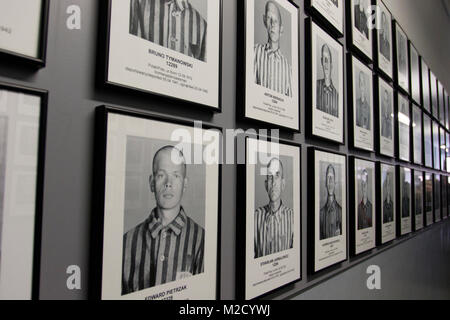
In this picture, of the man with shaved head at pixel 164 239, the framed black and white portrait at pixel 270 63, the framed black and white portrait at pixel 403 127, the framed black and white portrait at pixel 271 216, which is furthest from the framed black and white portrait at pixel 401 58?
the man with shaved head at pixel 164 239

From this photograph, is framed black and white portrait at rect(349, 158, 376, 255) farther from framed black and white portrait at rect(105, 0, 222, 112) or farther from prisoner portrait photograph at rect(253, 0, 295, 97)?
framed black and white portrait at rect(105, 0, 222, 112)

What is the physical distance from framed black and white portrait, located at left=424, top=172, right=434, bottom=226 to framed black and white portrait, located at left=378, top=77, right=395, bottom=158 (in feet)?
2.63

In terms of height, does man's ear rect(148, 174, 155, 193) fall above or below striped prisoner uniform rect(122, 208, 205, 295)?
above

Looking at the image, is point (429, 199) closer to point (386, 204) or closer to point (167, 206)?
point (386, 204)

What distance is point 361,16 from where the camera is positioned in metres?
1.37

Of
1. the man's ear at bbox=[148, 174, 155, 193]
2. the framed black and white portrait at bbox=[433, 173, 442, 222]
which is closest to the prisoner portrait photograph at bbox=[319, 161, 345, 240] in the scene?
the man's ear at bbox=[148, 174, 155, 193]

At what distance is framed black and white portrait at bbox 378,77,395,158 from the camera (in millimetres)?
1521

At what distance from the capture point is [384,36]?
1600 mm

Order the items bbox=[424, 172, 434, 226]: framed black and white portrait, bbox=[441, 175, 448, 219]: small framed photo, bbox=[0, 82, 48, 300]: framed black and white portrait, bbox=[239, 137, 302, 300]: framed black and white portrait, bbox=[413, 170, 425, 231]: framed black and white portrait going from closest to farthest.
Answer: bbox=[0, 82, 48, 300]: framed black and white portrait
bbox=[239, 137, 302, 300]: framed black and white portrait
bbox=[413, 170, 425, 231]: framed black and white portrait
bbox=[424, 172, 434, 226]: framed black and white portrait
bbox=[441, 175, 448, 219]: small framed photo

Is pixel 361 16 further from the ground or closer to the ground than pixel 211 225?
further from the ground

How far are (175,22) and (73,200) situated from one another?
1.11ft

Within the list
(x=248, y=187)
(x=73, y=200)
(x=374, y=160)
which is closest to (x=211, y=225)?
(x=248, y=187)

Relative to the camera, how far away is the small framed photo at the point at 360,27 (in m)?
1.27
